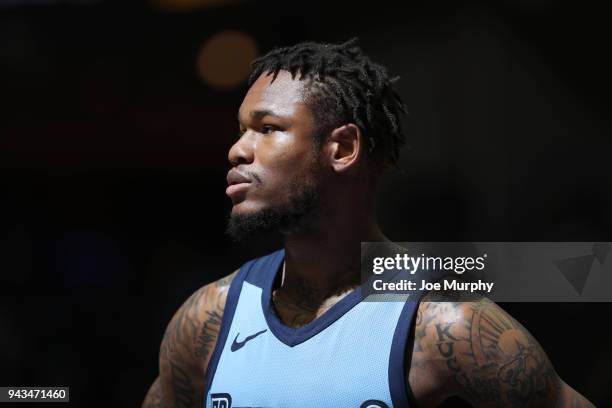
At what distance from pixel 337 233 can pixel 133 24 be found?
2.64 metres

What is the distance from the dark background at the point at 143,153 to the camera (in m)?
4.70

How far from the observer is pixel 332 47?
322 centimetres

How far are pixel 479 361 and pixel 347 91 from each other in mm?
1030

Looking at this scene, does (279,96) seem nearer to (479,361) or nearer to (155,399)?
(479,361)

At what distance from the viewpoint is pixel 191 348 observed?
333 cm

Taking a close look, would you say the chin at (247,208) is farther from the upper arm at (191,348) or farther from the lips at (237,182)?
the upper arm at (191,348)

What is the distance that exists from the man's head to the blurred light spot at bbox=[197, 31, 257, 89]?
1861 millimetres

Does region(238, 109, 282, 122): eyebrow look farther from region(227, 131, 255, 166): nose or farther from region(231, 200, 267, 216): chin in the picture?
region(231, 200, 267, 216): chin

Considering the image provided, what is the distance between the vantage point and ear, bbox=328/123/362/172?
120 inches

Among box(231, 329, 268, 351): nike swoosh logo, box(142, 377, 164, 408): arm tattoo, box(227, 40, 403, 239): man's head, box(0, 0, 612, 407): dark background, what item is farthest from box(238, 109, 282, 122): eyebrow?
box(0, 0, 612, 407): dark background

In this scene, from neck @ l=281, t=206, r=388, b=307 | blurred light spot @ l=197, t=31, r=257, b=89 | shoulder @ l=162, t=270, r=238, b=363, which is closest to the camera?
neck @ l=281, t=206, r=388, b=307

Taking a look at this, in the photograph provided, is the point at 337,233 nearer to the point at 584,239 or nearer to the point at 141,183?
A: the point at 584,239

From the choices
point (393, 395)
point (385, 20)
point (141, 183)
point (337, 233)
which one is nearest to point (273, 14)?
point (385, 20)

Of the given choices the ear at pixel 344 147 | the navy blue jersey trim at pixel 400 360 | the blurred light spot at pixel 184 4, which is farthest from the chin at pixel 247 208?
the blurred light spot at pixel 184 4
